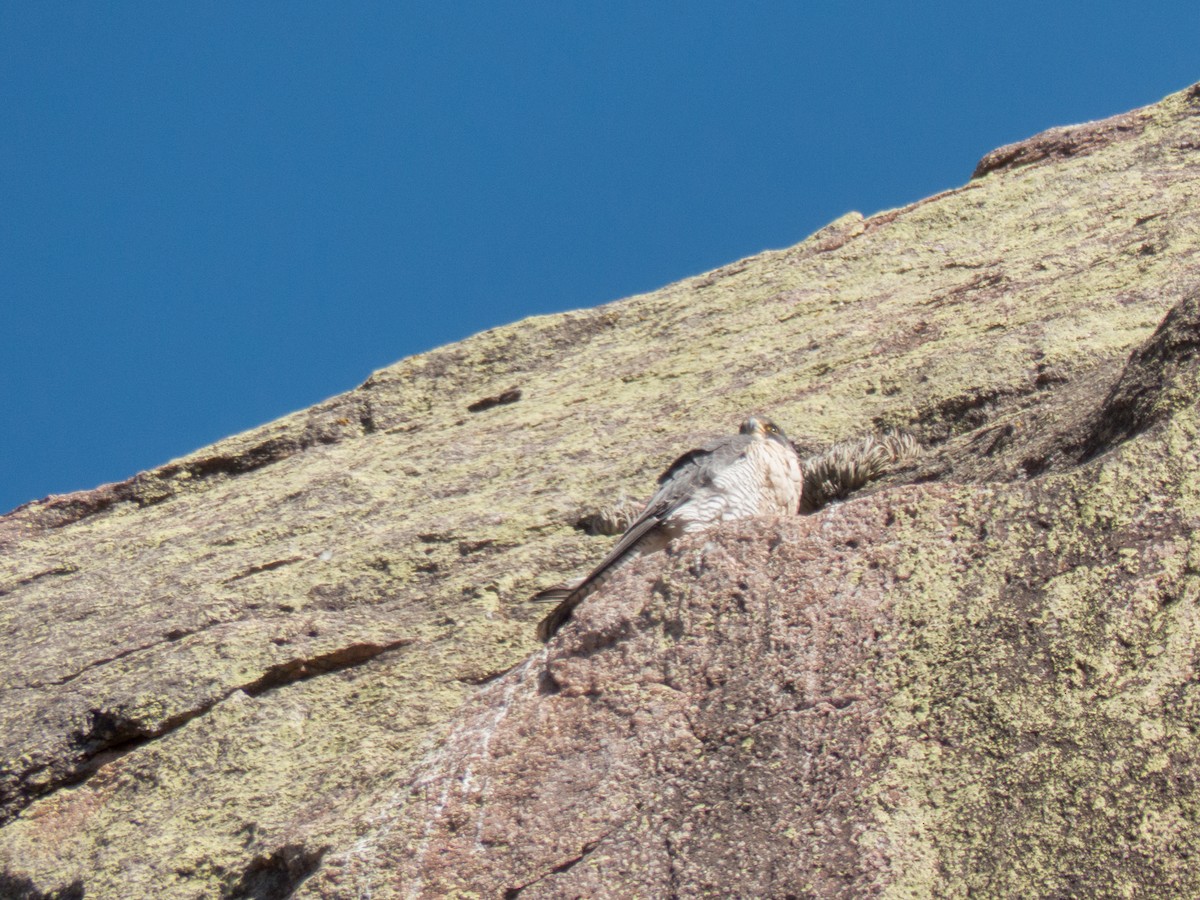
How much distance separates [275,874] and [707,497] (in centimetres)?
200

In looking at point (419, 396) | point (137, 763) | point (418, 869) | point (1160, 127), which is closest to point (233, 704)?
point (137, 763)

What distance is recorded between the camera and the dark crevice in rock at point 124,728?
5.73 m

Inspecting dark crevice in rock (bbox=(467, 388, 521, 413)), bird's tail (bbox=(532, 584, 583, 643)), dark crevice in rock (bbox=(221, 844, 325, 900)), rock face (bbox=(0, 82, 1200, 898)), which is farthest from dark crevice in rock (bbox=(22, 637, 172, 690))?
dark crevice in rock (bbox=(467, 388, 521, 413))

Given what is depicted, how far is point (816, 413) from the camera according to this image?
23.6 feet

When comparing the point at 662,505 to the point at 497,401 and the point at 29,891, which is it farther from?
the point at 497,401

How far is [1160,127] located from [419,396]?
5245mm

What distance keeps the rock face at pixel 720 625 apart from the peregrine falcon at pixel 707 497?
412 millimetres

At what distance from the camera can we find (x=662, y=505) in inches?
217

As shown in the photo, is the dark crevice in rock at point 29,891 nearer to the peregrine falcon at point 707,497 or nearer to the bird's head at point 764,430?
the peregrine falcon at point 707,497

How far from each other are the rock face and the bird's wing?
1.48 ft

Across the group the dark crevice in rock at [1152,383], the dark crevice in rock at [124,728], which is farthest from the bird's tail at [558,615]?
the dark crevice in rock at [1152,383]

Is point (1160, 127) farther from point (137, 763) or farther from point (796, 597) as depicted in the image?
point (137, 763)

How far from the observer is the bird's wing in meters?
5.10

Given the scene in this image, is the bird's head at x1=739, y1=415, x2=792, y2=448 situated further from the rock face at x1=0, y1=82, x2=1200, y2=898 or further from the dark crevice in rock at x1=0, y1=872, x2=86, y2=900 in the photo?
the dark crevice in rock at x1=0, y1=872, x2=86, y2=900
